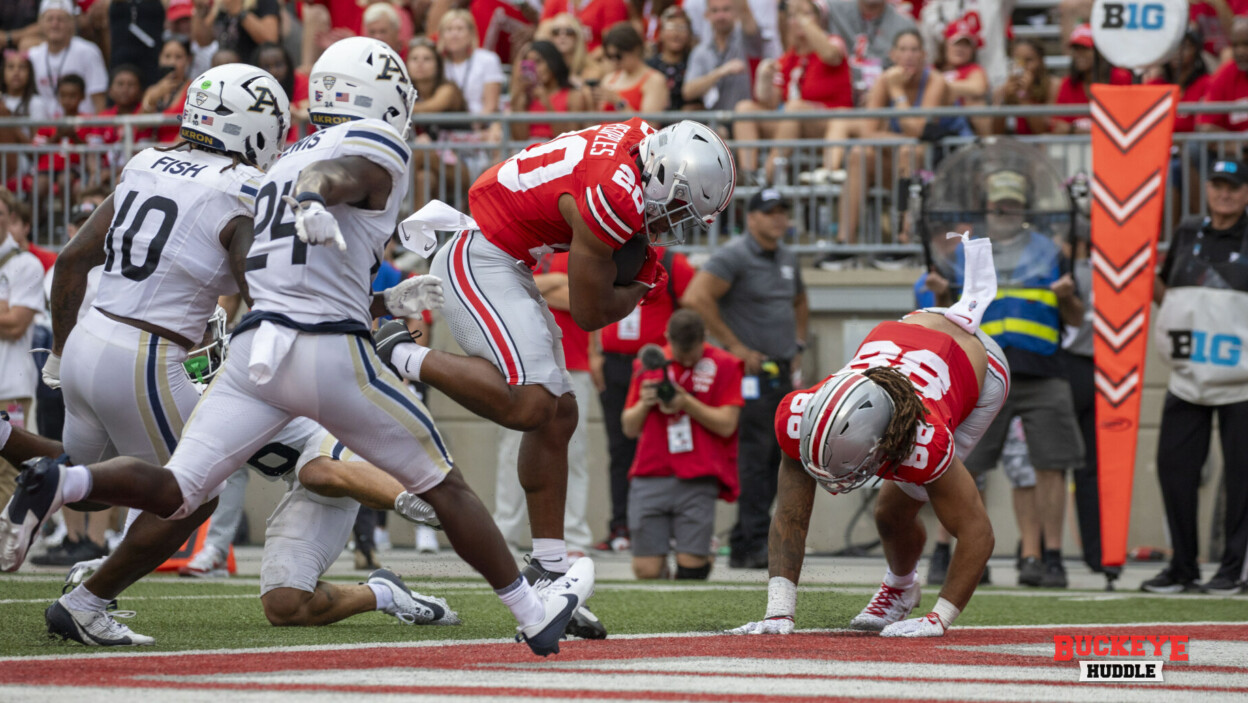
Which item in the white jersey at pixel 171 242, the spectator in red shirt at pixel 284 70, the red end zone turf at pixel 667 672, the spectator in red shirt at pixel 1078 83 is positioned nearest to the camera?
the red end zone turf at pixel 667 672

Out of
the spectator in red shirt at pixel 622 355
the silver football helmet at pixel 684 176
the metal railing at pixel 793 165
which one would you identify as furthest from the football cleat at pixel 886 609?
the metal railing at pixel 793 165

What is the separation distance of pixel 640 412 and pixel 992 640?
13.6 ft

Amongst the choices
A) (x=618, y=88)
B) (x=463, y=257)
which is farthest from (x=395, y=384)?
(x=618, y=88)

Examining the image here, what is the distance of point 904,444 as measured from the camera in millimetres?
5164

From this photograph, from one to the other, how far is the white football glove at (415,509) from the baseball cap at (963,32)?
26.0 feet

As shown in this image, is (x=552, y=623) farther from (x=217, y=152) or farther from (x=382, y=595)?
(x=217, y=152)

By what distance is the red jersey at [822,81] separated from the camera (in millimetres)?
12188

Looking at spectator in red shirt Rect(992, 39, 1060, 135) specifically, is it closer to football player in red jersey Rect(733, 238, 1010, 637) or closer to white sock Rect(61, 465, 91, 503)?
football player in red jersey Rect(733, 238, 1010, 637)

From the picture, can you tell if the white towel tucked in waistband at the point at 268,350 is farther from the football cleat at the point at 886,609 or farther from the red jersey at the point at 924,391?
the football cleat at the point at 886,609

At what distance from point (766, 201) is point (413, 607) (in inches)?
196

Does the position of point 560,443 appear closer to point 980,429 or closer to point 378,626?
point 378,626

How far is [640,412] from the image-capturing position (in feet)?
30.5

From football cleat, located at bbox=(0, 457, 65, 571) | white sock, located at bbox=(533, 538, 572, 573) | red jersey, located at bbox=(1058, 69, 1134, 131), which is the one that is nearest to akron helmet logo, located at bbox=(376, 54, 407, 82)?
football cleat, located at bbox=(0, 457, 65, 571)
